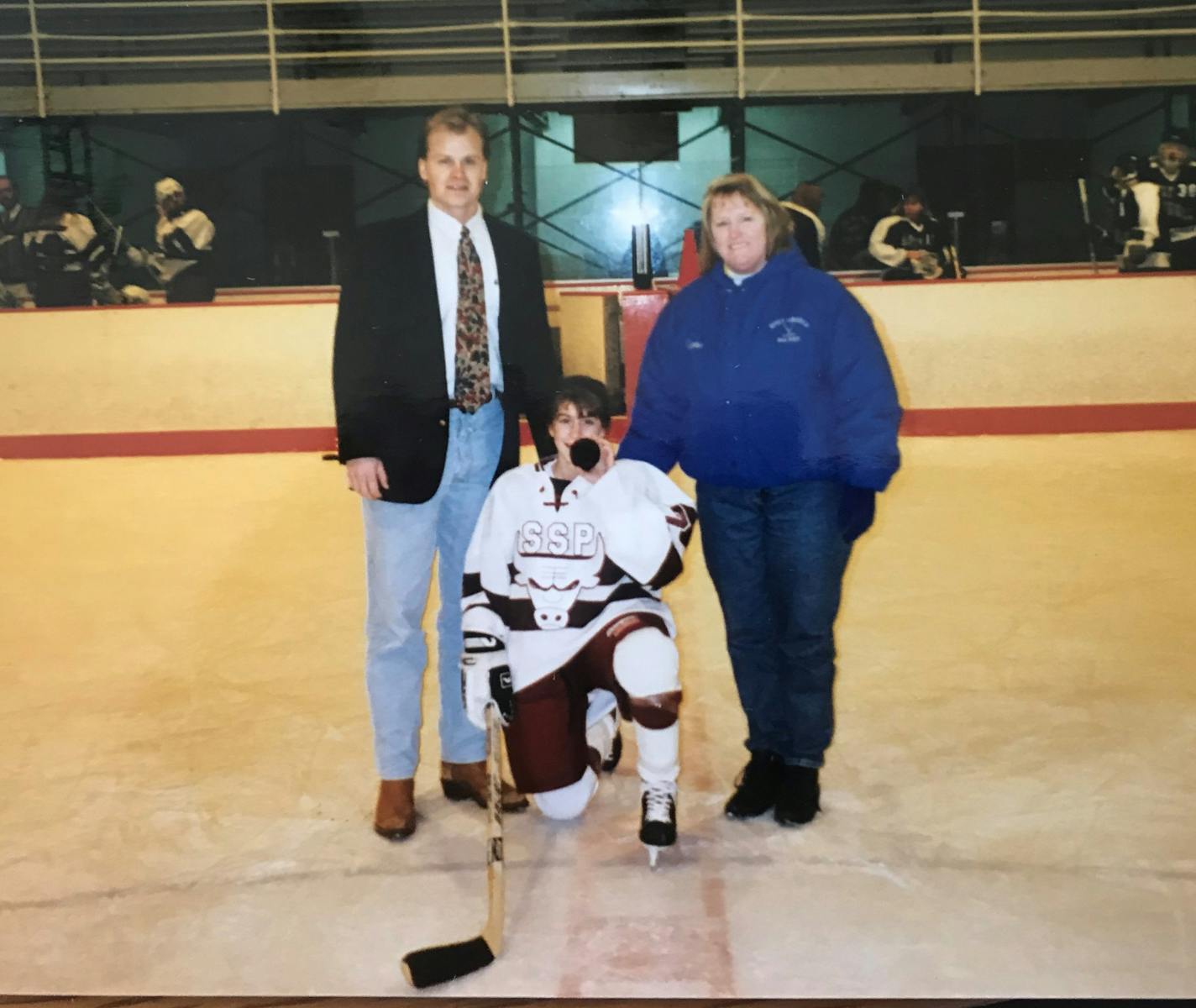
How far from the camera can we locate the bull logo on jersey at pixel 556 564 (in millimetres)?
2115

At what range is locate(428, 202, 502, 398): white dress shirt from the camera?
2145mm

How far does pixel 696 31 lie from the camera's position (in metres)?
2.80

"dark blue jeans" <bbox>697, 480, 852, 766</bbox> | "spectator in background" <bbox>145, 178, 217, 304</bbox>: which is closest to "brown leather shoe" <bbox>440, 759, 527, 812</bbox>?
"dark blue jeans" <bbox>697, 480, 852, 766</bbox>

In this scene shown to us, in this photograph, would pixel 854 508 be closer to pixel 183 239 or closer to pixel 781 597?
pixel 781 597

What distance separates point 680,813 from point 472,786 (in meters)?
0.38

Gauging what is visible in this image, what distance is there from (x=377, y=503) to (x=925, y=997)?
3.82 ft

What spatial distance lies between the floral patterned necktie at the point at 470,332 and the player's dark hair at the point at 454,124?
143 millimetres

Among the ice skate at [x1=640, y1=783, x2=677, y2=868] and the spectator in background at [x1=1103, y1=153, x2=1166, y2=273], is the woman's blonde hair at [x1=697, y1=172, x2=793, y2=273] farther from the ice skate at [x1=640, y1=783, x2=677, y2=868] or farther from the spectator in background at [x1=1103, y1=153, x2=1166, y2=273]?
the spectator in background at [x1=1103, y1=153, x2=1166, y2=273]

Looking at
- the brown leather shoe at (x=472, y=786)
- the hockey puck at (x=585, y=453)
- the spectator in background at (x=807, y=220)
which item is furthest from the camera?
the spectator in background at (x=807, y=220)

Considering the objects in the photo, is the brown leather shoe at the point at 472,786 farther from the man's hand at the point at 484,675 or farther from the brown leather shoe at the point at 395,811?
the man's hand at the point at 484,675

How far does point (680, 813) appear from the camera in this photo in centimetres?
233

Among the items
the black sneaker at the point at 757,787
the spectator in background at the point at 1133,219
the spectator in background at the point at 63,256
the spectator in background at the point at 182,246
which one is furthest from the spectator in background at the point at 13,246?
the spectator in background at the point at 1133,219

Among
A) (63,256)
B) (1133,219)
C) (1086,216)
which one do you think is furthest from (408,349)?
(1133,219)

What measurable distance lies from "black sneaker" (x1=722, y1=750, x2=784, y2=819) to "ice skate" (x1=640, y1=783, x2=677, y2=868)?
20cm
